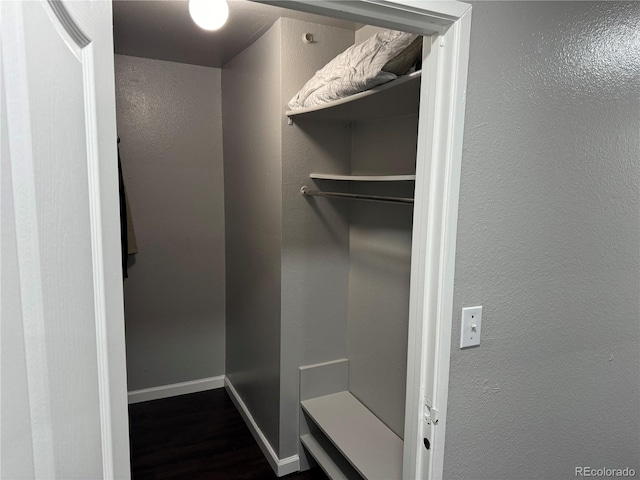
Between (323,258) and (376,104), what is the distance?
915 mm

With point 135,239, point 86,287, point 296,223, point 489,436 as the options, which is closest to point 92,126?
point 86,287

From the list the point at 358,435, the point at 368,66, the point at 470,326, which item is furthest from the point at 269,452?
the point at 368,66

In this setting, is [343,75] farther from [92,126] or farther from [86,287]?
[86,287]

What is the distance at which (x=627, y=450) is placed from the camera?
1577 mm

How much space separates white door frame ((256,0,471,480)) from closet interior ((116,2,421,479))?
2.44 ft

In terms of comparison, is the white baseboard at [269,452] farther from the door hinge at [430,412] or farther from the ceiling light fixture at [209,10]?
the ceiling light fixture at [209,10]

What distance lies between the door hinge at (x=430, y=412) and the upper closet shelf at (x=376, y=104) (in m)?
0.94

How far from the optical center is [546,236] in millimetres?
1274

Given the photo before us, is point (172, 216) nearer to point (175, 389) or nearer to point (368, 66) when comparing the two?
point (175, 389)

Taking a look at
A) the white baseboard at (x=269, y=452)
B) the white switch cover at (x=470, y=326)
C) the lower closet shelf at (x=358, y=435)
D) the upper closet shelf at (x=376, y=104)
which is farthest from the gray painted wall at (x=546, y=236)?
the white baseboard at (x=269, y=452)

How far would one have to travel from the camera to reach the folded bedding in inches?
54.9

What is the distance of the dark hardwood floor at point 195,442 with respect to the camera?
2.41m

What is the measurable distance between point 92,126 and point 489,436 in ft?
4.31

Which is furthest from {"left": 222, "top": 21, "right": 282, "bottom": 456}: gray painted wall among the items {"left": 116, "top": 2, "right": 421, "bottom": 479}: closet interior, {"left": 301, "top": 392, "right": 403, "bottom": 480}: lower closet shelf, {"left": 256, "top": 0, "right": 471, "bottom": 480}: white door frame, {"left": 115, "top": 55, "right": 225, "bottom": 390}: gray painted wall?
{"left": 256, "top": 0, "right": 471, "bottom": 480}: white door frame
